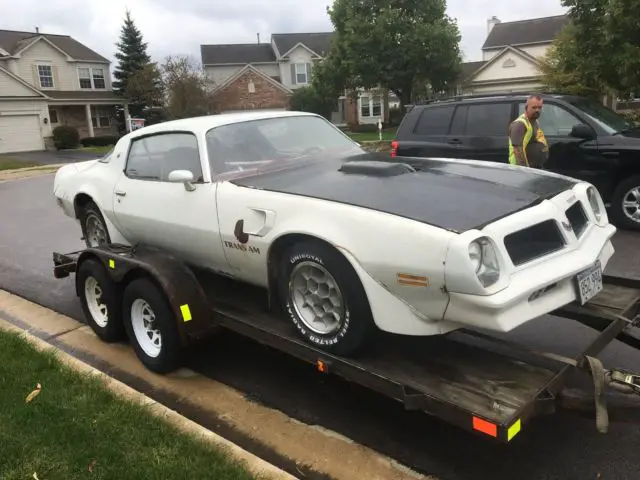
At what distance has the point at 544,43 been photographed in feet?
147

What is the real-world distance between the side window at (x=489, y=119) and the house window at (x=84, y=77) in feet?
140

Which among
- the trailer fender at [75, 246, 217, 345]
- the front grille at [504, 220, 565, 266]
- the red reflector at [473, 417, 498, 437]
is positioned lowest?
the red reflector at [473, 417, 498, 437]

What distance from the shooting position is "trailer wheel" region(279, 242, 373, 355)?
10.6ft

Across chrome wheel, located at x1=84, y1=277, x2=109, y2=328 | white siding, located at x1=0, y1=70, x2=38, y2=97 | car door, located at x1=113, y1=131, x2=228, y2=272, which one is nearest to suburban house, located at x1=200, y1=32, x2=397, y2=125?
white siding, located at x1=0, y1=70, x2=38, y2=97

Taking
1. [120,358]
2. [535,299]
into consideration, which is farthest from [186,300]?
[535,299]

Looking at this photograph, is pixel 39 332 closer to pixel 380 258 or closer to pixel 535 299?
pixel 380 258

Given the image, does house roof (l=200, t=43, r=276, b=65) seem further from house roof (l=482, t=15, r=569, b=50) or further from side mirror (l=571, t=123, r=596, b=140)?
side mirror (l=571, t=123, r=596, b=140)

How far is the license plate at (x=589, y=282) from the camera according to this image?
3.26 meters

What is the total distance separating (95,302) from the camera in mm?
5145

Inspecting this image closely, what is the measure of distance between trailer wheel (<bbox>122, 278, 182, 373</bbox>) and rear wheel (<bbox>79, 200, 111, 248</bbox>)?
129 cm

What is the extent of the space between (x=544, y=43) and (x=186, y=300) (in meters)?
47.0

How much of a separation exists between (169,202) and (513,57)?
1649 inches

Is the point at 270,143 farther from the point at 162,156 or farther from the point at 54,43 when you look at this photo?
the point at 54,43

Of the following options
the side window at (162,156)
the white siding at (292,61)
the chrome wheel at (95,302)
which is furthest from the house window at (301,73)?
the chrome wheel at (95,302)
